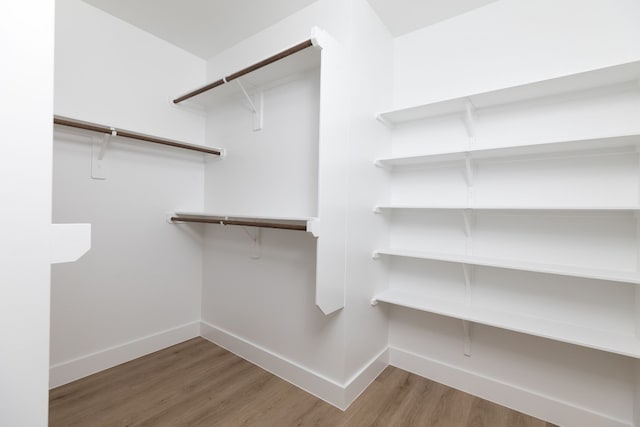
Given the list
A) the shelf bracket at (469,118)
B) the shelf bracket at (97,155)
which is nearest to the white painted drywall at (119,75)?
the shelf bracket at (97,155)

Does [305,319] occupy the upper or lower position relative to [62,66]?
lower

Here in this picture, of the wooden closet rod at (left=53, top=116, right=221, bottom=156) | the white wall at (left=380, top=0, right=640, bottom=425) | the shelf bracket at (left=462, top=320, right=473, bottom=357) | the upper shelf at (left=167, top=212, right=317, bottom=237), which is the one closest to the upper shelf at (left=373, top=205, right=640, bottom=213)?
the white wall at (left=380, top=0, right=640, bottom=425)

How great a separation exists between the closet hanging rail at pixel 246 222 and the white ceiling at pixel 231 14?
133 cm

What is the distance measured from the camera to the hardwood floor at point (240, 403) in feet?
4.89

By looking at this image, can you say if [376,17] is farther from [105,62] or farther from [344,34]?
[105,62]

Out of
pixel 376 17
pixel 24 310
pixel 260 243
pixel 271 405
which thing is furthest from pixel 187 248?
pixel 376 17

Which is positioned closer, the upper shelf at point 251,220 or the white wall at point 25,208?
the white wall at point 25,208

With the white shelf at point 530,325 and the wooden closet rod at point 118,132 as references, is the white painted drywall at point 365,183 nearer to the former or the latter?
the white shelf at point 530,325

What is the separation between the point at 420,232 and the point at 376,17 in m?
1.41

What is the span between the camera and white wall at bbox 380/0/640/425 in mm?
1396

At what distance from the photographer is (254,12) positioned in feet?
6.07

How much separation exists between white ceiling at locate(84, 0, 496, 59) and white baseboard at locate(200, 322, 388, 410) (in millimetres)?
2203

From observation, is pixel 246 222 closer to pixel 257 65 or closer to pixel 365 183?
pixel 365 183

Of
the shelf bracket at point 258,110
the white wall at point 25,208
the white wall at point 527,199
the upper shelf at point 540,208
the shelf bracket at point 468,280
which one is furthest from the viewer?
the shelf bracket at point 258,110
